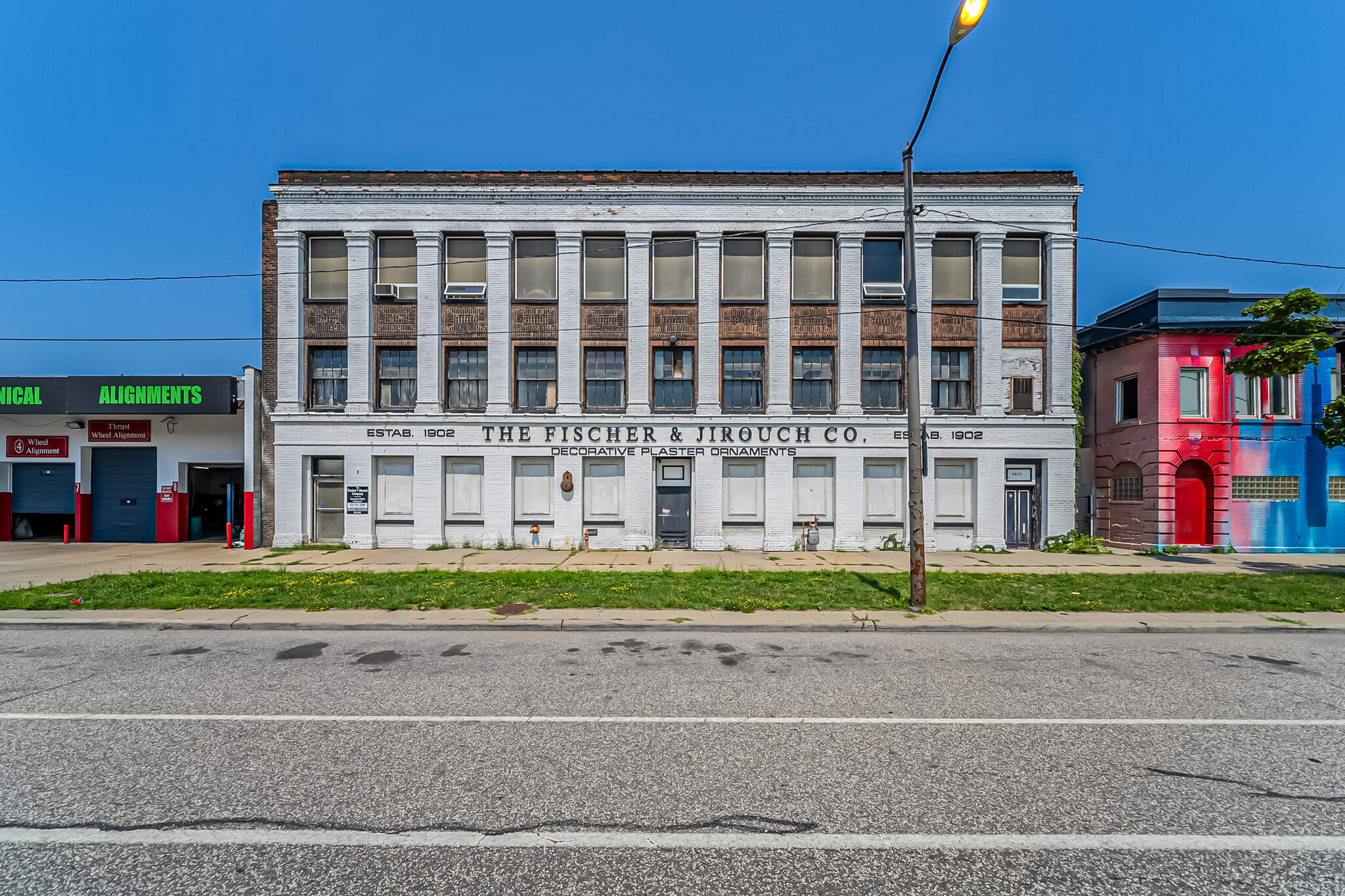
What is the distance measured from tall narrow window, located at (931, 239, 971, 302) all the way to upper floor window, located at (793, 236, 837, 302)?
337cm

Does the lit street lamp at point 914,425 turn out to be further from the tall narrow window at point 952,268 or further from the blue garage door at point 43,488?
the blue garage door at point 43,488

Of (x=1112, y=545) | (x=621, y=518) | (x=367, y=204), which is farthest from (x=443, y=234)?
(x=1112, y=545)

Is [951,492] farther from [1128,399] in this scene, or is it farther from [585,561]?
[585,561]

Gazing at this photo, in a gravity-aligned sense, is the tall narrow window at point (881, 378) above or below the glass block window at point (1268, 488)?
above

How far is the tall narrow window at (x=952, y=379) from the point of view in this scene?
18469 millimetres

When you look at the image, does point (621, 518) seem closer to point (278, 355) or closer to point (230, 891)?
point (278, 355)

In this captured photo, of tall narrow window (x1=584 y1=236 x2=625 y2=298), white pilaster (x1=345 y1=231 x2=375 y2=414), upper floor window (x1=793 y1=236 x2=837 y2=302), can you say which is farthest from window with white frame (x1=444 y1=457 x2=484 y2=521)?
upper floor window (x1=793 y1=236 x2=837 y2=302)

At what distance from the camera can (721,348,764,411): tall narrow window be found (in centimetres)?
1847

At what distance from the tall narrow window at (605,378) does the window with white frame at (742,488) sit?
13.6 feet

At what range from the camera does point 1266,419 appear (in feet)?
58.1

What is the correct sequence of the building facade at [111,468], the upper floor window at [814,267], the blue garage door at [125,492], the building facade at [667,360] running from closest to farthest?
the building facade at [667,360] → the upper floor window at [814,267] → the building facade at [111,468] → the blue garage door at [125,492]

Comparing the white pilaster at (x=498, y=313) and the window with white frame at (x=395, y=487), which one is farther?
the window with white frame at (x=395, y=487)

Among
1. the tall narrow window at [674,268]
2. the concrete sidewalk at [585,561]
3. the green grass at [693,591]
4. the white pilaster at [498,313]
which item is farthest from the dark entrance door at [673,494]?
the white pilaster at [498,313]

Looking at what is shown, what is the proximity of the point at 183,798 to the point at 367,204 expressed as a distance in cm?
1897
